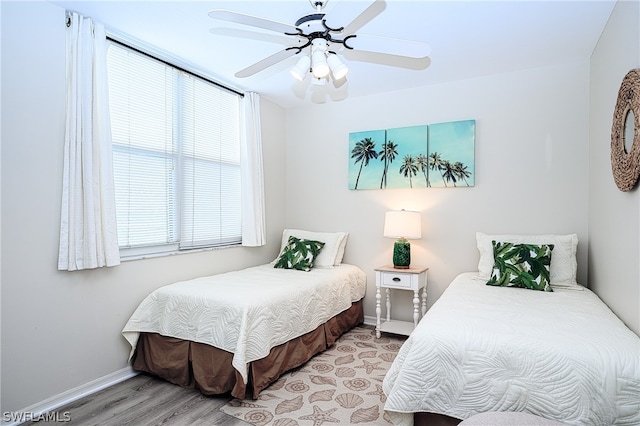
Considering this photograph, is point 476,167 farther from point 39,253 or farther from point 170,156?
point 39,253

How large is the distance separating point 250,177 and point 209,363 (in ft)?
6.29

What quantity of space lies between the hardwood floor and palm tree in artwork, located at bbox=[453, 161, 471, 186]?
2.75 m

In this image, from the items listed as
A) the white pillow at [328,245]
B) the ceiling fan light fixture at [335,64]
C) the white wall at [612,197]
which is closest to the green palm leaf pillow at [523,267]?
the white wall at [612,197]

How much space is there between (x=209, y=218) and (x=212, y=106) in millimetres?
1088

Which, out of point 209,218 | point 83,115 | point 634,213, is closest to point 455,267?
point 634,213

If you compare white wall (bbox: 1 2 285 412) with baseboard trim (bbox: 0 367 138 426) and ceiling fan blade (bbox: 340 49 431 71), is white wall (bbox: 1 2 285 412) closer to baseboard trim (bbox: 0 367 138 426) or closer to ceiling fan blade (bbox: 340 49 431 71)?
baseboard trim (bbox: 0 367 138 426)

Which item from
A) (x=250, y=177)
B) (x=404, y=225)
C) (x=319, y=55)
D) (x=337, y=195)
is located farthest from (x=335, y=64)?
(x=337, y=195)

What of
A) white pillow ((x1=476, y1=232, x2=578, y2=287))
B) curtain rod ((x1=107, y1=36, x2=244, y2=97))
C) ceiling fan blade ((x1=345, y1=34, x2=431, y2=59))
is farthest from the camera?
white pillow ((x1=476, y1=232, x2=578, y2=287))

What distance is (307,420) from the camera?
2.11m

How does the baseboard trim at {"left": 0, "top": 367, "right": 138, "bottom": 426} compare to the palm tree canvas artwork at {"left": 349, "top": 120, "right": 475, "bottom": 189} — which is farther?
the palm tree canvas artwork at {"left": 349, "top": 120, "right": 475, "bottom": 189}

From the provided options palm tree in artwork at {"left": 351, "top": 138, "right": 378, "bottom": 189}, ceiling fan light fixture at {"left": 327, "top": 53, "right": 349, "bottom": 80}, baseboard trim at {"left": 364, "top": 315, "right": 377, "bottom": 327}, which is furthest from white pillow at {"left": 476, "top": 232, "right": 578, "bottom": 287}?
ceiling fan light fixture at {"left": 327, "top": 53, "right": 349, "bottom": 80}

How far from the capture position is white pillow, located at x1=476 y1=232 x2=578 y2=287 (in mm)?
2756

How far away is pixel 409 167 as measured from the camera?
3707 mm

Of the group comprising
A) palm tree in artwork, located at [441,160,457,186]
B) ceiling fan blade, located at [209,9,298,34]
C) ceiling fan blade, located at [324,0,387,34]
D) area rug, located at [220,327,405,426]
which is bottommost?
area rug, located at [220,327,405,426]
